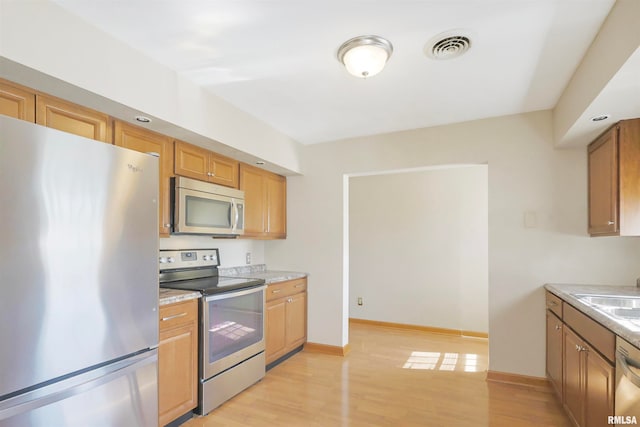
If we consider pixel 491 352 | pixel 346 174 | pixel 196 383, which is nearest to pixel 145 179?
pixel 196 383

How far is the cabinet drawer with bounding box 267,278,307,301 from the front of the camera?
3.32 meters

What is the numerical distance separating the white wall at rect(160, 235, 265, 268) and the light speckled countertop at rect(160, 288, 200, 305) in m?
0.61

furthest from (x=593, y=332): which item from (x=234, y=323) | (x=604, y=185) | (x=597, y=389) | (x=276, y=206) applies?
(x=276, y=206)

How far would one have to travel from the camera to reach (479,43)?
1.95m

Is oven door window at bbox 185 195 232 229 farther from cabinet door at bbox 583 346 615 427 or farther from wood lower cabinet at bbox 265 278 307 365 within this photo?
cabinet door at bbox 583 346 615 427

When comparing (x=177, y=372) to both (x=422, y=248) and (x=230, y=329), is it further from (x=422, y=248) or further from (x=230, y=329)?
(x=422, y=248)

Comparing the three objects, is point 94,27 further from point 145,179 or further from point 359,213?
point 359,213

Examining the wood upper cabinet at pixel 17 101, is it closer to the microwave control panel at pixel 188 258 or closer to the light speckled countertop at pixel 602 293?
the microwave control panel at pixel 188 258

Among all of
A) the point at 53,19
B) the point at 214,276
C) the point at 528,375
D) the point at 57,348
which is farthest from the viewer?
the point at 214,276

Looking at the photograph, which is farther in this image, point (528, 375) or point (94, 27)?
point (528, 375)

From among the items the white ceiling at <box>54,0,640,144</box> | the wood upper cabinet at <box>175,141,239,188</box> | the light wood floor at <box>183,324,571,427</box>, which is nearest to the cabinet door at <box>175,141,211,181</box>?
the wood upper cabinet at <box>175,141,239,188</box>

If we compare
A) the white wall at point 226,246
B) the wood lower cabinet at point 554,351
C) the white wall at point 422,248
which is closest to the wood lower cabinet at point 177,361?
the white wall at point 226,246

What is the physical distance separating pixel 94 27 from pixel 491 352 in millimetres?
3707

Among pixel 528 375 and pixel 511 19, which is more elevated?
pixel 511 19
